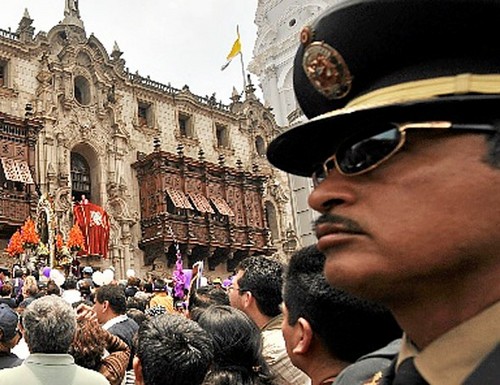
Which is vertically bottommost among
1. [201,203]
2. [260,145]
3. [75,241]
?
[75,241]

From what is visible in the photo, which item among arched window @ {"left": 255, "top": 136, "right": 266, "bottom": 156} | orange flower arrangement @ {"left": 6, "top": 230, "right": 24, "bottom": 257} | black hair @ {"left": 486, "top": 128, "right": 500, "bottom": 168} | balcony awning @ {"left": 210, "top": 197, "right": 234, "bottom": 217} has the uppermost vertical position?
arched window @ {"left": 255, "top": 136, "right": 266, "bottom": 156}

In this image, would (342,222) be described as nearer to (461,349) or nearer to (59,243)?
(461,349)

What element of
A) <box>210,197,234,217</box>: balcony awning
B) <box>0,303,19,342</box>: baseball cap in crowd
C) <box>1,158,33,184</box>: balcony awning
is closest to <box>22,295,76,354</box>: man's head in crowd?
<box>0,303,19,342</box>: baseball cap in crowd

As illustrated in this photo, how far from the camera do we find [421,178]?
114cm

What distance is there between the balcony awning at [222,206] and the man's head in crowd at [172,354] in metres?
23.3

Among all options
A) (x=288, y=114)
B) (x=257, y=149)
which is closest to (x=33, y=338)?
(x=257, y=149)

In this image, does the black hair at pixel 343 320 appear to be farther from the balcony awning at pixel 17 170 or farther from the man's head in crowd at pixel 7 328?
the balcony awning at pixel 17 170

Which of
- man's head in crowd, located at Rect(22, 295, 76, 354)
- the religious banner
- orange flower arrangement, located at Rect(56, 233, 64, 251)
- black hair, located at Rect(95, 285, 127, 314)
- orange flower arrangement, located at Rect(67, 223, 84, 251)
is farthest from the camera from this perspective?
the religious banner

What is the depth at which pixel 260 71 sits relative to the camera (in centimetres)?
4028

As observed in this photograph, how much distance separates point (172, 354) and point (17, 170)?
61.9ft

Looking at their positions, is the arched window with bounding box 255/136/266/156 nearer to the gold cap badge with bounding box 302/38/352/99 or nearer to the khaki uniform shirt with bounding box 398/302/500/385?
the gold cap badge with bounding box 302/38/352/99

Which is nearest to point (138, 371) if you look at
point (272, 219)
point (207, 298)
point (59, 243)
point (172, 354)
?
point (172, 354)

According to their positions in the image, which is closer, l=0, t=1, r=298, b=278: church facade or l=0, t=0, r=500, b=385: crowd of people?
l=0, t=0, r=500, b=385: crowd of people

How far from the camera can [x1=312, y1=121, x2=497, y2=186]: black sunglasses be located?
3.71 ft
